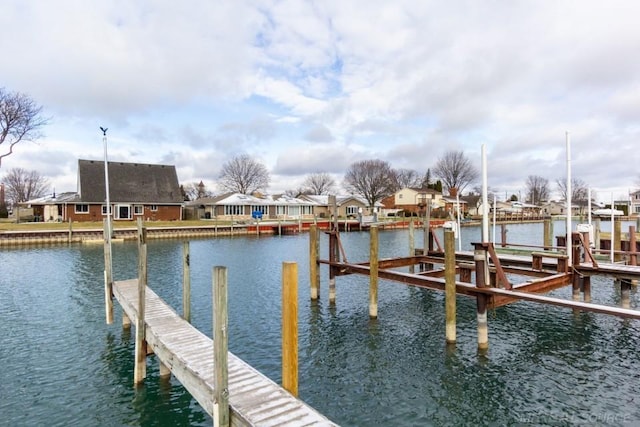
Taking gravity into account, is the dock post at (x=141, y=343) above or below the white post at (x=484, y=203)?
below

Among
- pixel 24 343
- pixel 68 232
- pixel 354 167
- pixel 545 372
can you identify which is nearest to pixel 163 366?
pixel 24 343

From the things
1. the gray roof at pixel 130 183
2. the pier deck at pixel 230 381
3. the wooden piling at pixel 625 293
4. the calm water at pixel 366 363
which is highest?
the gray roof at pixel 130 183

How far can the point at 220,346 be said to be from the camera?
491 centimetres

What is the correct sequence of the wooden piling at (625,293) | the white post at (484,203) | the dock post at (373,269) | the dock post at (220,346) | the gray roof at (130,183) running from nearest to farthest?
the dock post at (220,346) < the white post at (484,203) < the dock post at (373,269) < the wooden piling at (625,293) < the gray roof at (130,183)

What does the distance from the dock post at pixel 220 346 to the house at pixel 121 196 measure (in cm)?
4841

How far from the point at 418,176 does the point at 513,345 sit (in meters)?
110

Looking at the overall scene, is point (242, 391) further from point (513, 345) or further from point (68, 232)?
point (68, 232)

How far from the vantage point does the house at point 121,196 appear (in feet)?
155

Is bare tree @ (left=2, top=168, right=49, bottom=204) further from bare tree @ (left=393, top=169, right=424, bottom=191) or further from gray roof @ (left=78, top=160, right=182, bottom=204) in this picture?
bare tree @ (left=393, top=169, right=424, bottom=191)

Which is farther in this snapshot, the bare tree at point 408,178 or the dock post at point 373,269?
the bare tree at point 408,178

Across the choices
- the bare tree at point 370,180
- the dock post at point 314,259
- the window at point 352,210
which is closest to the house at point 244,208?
the window at point 352,210

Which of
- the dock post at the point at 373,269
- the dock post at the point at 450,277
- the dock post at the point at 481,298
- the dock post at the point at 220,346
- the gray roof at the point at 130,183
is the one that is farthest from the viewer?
the gray roof at the point at 130,183

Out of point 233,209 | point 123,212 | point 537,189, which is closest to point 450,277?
point 123,212

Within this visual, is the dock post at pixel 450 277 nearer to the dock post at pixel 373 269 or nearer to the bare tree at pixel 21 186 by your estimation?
the dock post at pixel 373 269
